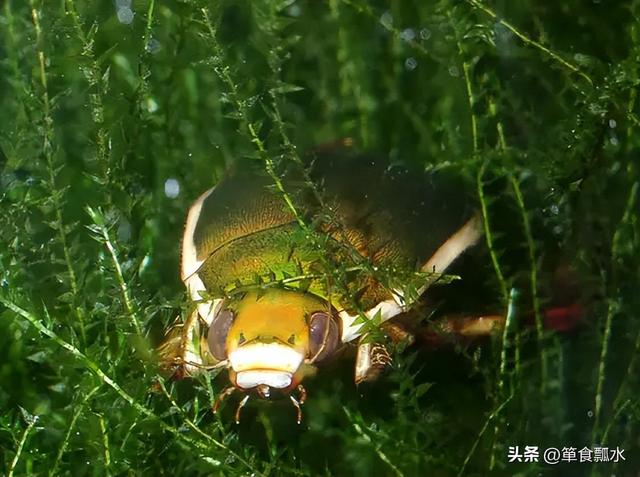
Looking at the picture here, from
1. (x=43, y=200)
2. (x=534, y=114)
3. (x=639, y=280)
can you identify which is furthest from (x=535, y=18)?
(x=43, y=200)

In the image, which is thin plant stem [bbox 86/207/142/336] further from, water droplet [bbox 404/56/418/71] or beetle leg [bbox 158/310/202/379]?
water droplet [bbox 404/56/418/71]

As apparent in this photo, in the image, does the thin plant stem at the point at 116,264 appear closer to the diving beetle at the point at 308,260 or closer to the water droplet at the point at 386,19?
the diving beetle at the point at 308,260

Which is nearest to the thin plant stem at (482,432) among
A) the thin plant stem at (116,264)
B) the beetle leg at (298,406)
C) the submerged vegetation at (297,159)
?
the submerged vegetation at (297,159)

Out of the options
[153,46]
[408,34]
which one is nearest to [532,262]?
[408,34]

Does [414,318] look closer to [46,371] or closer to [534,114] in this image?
[534,114]

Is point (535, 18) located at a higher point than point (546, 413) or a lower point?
higher

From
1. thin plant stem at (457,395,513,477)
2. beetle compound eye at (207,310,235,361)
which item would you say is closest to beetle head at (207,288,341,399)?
beetle compound eye at (207,310,235,361)
